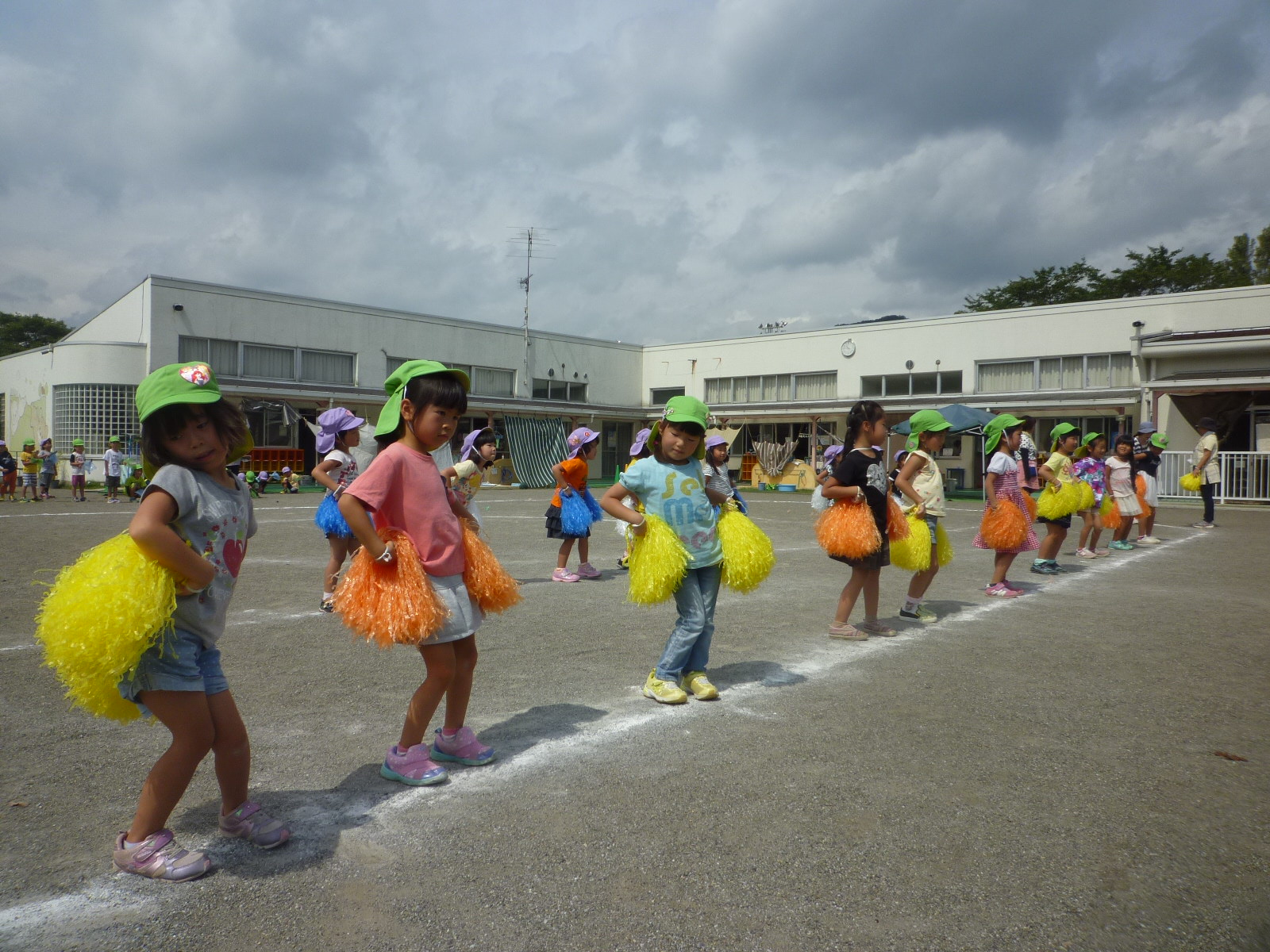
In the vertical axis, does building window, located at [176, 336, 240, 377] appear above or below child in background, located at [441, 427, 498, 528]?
above

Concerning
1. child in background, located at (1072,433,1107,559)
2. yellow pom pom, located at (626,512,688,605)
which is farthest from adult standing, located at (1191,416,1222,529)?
yellow pom pom, located at (626,512,688,605)

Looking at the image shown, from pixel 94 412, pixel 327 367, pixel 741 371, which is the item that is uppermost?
pixel 741 371

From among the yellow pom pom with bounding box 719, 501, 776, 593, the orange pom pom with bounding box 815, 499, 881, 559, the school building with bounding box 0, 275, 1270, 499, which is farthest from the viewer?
the school building with bounding box 0, 275, 1270, 499

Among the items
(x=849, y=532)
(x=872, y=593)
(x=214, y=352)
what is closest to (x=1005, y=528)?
(x=872, y=593)

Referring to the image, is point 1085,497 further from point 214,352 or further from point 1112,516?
point 214,352

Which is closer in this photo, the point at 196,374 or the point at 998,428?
the point at 196,374

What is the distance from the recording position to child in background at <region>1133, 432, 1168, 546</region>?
13.6m

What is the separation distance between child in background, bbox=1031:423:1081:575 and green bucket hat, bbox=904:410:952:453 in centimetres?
332

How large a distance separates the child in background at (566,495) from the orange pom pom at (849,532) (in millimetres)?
3585

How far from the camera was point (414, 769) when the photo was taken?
357 centimetres

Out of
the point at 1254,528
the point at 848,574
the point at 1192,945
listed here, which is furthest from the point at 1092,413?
the point at 1192,945

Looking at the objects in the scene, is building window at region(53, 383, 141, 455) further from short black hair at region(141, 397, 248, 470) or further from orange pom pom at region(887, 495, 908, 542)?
short black hair at region(141, 397, 248, 470)

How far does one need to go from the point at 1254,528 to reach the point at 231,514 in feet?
61.3

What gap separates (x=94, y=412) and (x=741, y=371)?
965 inches
